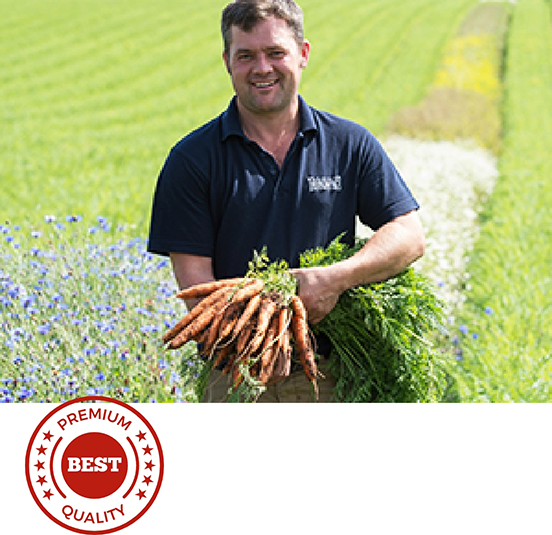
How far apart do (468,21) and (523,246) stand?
86.4 ft

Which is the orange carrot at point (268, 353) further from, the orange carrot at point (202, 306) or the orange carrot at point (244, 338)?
the orange carrot at point (202, 306)

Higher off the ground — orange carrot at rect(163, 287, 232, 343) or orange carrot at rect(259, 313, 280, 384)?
orange carrot at rect(163, 287, 232, 343)

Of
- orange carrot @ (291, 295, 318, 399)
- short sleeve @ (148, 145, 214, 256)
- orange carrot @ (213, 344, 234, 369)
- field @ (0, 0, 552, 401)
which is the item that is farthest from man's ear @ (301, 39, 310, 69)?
field @ (0, 0, 552, 401)

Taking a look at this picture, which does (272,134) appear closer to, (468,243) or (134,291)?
(134,291)

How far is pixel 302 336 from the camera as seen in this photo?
7.02 feet

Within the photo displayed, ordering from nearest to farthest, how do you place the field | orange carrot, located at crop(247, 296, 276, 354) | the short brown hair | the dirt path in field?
1. orange carrot, located at crop(247, 296, 276, 354)
2. the short brown hair
3. the field
4. the dirt path in field

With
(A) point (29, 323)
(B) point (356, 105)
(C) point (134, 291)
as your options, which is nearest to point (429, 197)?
(C) point (134, 291)

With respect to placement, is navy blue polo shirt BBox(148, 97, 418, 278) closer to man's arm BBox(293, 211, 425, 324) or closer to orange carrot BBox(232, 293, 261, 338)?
man's arm BBox(293, 211, 425, 324)

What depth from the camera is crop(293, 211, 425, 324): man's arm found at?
218 centimetres

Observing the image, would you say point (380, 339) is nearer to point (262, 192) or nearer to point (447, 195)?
point (262, 192)

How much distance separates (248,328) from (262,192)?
1.35 ft

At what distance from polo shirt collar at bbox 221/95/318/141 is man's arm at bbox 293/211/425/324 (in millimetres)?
366

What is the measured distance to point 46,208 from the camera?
738cm

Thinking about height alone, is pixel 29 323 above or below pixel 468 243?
above
